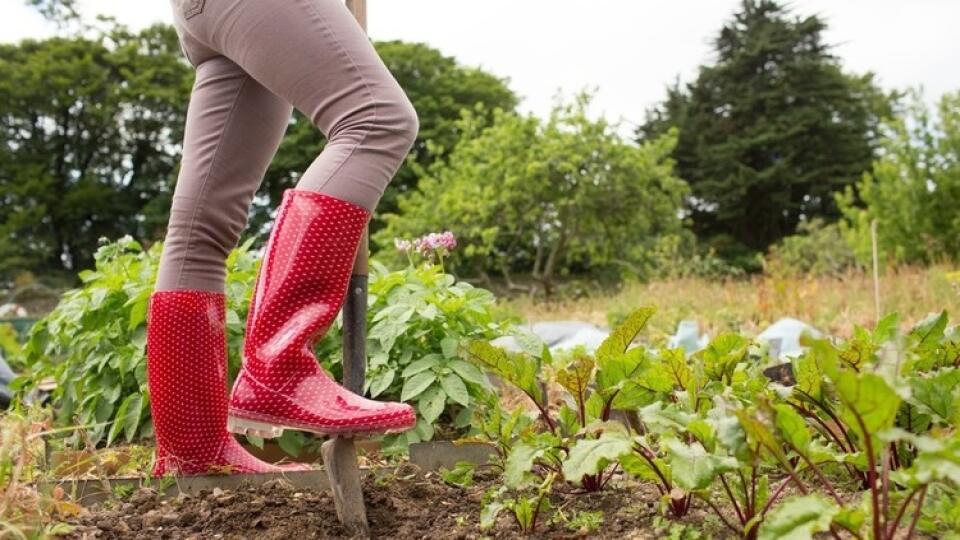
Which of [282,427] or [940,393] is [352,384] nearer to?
[282,427]

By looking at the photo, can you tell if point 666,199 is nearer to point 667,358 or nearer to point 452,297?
point 452,297

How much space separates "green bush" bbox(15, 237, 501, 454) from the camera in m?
2.32

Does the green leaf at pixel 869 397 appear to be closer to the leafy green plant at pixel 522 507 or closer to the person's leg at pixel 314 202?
the leafy green plant at pixel 522 507

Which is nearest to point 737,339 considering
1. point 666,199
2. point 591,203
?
point 591,203

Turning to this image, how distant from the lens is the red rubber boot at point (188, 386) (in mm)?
1764

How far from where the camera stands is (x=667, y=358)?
1.53 meters

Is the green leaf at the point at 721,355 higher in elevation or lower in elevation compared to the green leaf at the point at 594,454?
higher

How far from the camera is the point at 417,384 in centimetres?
226

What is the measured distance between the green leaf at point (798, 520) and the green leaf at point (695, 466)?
127 millimetres

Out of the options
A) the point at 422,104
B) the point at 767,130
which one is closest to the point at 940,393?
the point at 422,104

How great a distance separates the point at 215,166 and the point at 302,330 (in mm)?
520

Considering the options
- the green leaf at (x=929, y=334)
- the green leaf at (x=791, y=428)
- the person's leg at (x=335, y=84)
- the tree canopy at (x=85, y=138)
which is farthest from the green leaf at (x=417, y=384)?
the tree canopy at (x=85, y=138)

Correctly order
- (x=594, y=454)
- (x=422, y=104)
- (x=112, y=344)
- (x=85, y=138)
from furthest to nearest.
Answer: (x=85, y=138) < (x=422, y=104) < (x=112, y=344) < (x=594, y=454)

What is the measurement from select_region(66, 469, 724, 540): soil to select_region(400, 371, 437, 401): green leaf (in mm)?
514
